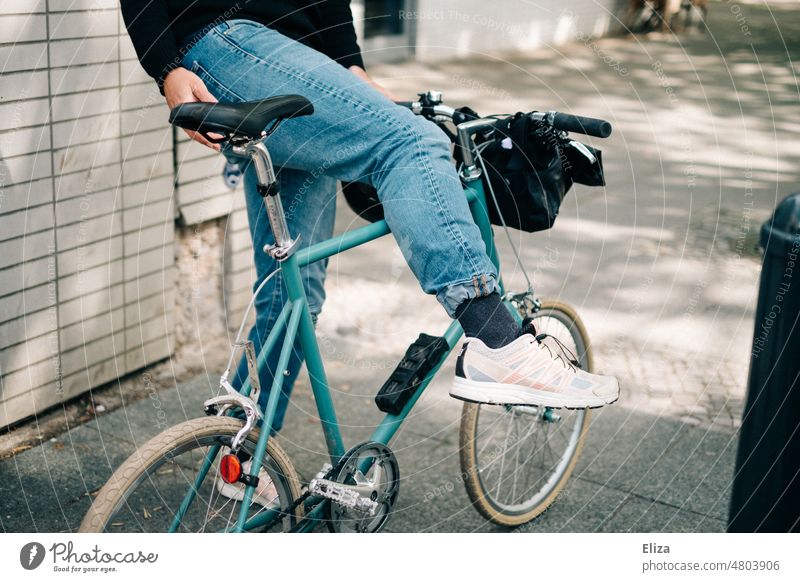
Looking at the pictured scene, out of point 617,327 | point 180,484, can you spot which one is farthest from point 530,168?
point 617,327

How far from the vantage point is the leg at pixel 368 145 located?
93.4 inches

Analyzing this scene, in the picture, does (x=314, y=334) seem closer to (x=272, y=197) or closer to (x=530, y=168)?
(x=272, y=197)

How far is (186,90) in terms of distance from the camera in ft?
7.95

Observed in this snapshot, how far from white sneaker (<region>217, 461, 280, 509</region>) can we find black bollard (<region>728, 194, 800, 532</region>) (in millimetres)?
1186

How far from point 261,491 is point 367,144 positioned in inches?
34.7

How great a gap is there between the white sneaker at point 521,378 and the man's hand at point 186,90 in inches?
32.1

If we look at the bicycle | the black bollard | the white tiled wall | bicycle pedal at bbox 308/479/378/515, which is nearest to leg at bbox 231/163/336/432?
the bicycle

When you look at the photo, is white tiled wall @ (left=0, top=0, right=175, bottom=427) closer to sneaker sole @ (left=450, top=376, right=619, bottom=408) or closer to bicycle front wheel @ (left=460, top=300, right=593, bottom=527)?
bicycle front wheel @ (left=460, top=300, right=593, bottom=527)

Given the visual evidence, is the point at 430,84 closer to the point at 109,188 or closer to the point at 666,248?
the point at 666,248

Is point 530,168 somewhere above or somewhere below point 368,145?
below

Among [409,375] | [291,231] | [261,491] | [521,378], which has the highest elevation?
[291,231]

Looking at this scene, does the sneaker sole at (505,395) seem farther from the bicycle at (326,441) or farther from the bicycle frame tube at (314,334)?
the bicycle frame tube at (314,334)

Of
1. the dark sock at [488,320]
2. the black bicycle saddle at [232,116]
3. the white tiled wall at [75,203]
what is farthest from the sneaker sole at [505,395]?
the white tiled wall at [75,203]

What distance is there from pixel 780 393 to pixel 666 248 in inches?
126
